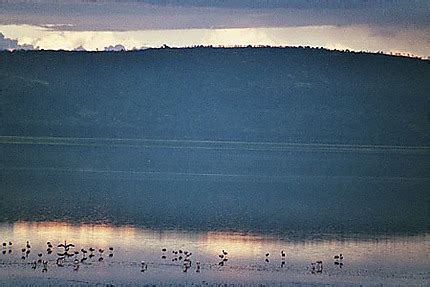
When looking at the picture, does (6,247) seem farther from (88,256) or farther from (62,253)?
(88,256)

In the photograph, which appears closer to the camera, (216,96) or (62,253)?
(62,253)

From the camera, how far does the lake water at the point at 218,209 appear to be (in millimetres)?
7688

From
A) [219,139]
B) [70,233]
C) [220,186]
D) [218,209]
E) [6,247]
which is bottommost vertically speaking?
[6,247]

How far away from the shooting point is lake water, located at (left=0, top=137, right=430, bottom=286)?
7.69 m

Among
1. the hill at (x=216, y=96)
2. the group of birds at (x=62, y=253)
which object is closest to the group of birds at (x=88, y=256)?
the group of birds at (x=62, y=253)

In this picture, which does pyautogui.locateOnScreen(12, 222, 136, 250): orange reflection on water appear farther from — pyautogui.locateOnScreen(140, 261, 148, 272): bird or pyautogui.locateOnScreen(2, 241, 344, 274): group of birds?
pyautogui.locateOnScreen(140, 261, 148, 272): bird

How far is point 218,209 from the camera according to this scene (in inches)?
416

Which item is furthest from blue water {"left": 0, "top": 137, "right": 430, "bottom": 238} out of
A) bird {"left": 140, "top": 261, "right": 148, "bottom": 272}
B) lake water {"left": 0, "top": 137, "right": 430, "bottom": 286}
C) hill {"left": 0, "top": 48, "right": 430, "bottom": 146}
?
bird {"left": 140, "top": 261, "right": 148, "bottom": 272}

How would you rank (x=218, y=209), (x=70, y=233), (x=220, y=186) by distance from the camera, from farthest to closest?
(x=220, y=186), (x=218, y=209), (x=70, y=233)

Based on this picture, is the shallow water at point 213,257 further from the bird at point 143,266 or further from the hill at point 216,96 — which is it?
the hill at point 216,96

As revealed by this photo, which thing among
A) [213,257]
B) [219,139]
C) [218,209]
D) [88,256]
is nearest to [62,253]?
[88,256]

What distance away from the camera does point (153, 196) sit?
451 inches

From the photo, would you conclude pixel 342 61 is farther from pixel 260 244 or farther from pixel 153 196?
pixel 260 244

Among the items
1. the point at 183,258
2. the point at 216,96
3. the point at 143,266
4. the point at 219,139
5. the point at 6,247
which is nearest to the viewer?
the point at 143,266
